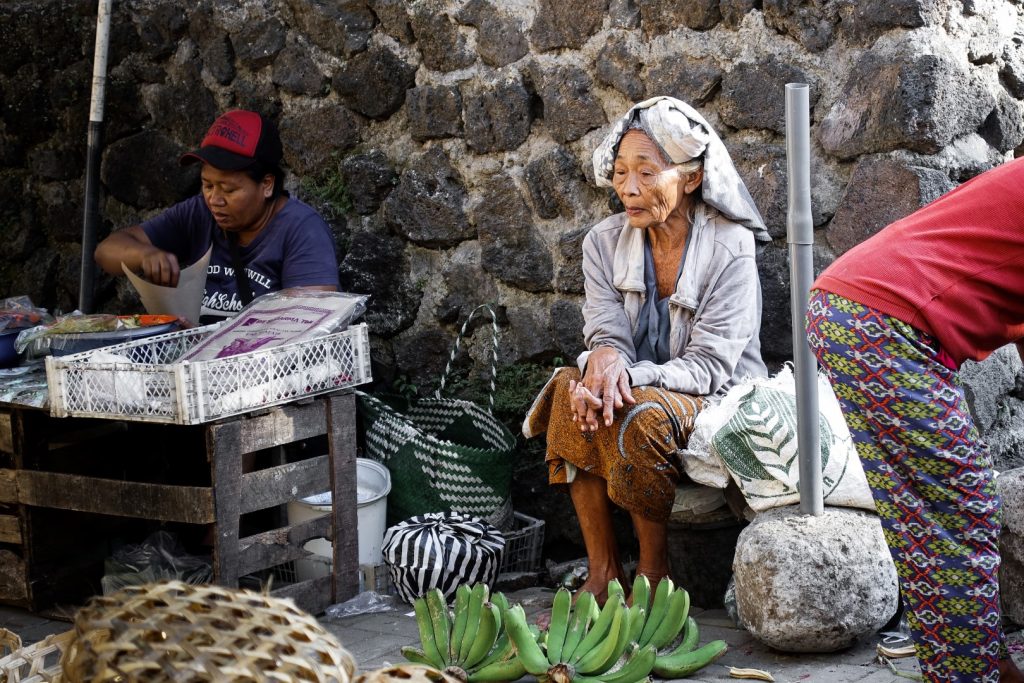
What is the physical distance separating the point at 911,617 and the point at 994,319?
25.9 inches

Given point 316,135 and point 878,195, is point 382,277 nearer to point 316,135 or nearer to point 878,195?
point 316,135

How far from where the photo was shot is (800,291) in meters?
3.21

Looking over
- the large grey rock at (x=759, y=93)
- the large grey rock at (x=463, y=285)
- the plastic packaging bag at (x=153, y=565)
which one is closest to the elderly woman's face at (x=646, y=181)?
the large grey rock at (x=759, y=93)

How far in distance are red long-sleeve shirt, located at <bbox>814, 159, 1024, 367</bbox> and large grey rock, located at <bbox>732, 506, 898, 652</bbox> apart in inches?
31.0

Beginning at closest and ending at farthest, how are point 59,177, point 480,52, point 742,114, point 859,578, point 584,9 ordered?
point 859,578 < point 742,114 < point 584,9 < point 480,52 < point 59,177

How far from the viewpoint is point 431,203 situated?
4699mm

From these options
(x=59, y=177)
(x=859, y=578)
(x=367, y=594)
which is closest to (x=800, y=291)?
(x=859, y=578)

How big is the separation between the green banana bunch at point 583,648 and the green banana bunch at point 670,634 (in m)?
0.07

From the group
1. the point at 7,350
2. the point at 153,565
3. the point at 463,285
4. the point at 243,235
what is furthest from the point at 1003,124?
the point at 7,350

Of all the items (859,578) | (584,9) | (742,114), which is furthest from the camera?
(584,9)

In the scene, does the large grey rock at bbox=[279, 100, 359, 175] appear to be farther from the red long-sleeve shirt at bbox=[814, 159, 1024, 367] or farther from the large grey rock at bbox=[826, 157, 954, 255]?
the red long-sleeve shirt at bbox=[814, 159, 1024, 367]

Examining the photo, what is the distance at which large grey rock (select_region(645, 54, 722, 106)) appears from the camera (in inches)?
157

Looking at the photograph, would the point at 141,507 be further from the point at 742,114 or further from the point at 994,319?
the point at 994,319

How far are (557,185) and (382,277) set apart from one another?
2.85ft
